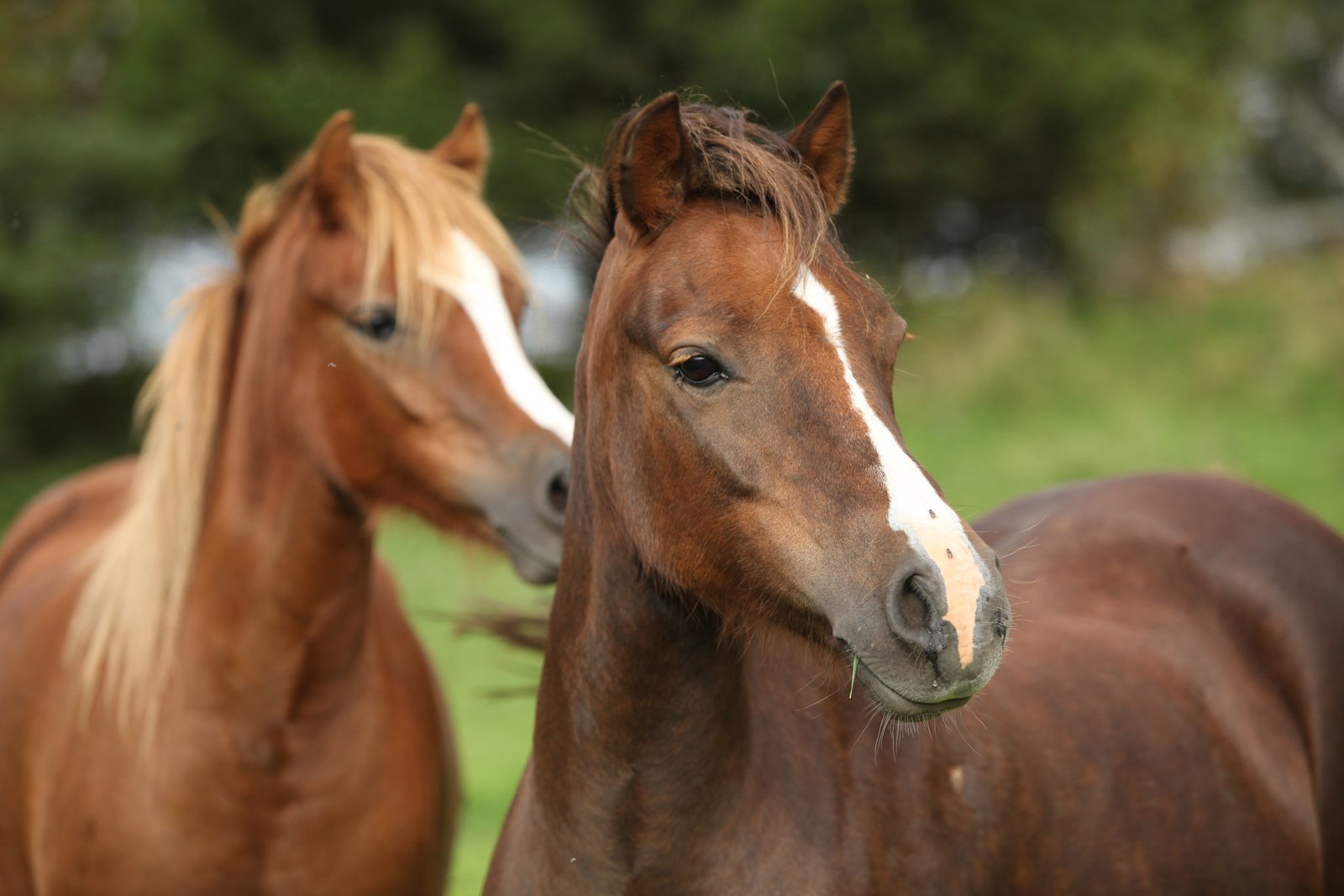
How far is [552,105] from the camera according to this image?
1584 centimetres

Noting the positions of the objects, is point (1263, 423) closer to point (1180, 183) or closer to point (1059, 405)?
point (1059, 405)

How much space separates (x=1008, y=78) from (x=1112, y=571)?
13.6 m

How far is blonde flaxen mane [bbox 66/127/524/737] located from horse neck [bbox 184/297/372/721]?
3.5 inches

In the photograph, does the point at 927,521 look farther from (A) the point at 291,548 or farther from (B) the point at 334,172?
(B) the point at 334,172

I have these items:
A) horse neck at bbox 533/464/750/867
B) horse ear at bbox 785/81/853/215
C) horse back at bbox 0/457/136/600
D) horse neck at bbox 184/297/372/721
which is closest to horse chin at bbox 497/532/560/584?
horse neck at bbox 184/297/372/721

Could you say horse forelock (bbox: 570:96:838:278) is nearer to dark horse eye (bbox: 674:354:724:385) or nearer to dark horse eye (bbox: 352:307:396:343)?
dark horse eye (bbox: 674:354:724:385)

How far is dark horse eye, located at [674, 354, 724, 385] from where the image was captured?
206 centimetres

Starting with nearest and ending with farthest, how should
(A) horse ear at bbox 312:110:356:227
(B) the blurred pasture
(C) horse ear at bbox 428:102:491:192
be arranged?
(A) horse ear at bbox 312:110:356:227, (C) horse ear at bbox 428:102:491:192, (B) the blurred pasture

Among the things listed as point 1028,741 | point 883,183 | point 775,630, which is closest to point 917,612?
point 775,630

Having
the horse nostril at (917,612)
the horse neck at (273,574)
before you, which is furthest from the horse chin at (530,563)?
the horse nostril at (917,612)

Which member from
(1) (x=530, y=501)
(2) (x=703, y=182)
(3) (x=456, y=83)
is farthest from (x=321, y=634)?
(3) (x=456, y=83)

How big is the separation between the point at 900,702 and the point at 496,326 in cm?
186

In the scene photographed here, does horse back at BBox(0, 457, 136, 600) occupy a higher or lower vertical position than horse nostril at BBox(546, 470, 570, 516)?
higher

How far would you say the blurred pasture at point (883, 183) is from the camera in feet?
38.2
